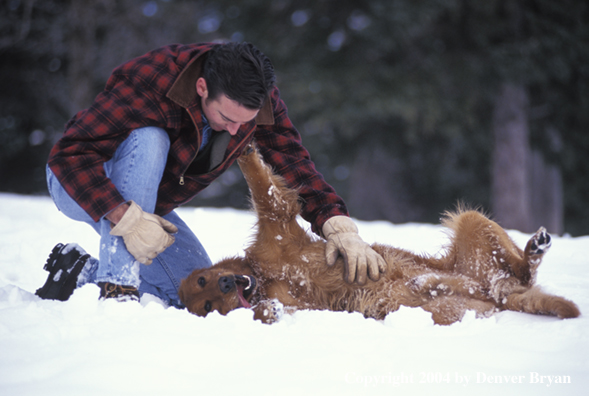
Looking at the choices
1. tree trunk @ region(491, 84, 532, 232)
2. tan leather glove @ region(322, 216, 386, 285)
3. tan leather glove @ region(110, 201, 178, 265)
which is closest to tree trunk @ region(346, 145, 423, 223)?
tree trunk @ region(491, 84, 532, 232)

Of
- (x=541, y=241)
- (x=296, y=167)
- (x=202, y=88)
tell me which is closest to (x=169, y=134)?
(x=202, y=88)

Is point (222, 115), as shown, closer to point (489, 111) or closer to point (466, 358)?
point (466, 358)

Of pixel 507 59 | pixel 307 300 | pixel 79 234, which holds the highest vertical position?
pixel 507 59

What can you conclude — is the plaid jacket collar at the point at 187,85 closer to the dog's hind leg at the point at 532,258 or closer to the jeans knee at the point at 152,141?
the jeans knee at the point at 152,141

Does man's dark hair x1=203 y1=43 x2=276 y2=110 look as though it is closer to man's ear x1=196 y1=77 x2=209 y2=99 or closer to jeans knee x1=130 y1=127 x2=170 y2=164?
man's ear x1=196 y1=77 x2=209 y2=99

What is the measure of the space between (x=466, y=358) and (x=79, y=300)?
1371 mm

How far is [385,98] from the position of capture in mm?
7695

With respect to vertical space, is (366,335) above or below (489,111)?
below

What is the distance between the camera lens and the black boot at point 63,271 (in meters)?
2.30

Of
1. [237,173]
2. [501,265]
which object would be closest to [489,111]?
[237,173]

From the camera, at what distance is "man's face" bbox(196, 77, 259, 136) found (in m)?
2.10

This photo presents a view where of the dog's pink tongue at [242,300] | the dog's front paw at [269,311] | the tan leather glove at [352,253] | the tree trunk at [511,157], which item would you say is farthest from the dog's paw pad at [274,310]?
the tree trunk at [511,157]

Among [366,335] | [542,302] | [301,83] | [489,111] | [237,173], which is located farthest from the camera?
[237,173]

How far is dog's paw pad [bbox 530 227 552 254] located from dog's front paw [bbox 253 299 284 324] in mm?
1240
